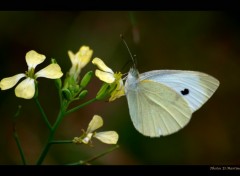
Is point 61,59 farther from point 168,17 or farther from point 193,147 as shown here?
point 193,147

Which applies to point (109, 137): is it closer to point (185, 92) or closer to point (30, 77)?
point (30, 77)

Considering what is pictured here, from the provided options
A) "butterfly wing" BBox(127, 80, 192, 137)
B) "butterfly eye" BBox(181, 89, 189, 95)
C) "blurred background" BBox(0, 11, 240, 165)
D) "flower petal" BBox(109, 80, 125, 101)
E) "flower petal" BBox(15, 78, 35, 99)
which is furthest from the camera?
"blurred background" BBox(0, 11, 240, 165)

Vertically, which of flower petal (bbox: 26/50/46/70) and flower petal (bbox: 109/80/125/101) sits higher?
flower petal (bbox: 26/50/46/70)

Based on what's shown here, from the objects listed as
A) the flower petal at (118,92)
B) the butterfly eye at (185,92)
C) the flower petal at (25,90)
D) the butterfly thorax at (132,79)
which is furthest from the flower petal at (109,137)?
the butterfly eye at (185,92)

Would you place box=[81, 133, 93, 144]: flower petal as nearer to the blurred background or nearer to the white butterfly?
the white butterfly

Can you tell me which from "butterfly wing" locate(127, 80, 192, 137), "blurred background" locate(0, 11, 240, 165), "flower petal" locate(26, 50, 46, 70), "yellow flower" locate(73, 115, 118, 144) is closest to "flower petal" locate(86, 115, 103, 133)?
"yellow flower" locate(73, 115, 118, 144)

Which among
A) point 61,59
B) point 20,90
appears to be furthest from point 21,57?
point 20,90

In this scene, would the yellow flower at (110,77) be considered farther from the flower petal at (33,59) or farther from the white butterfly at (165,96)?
the flower petal at (33,59)
